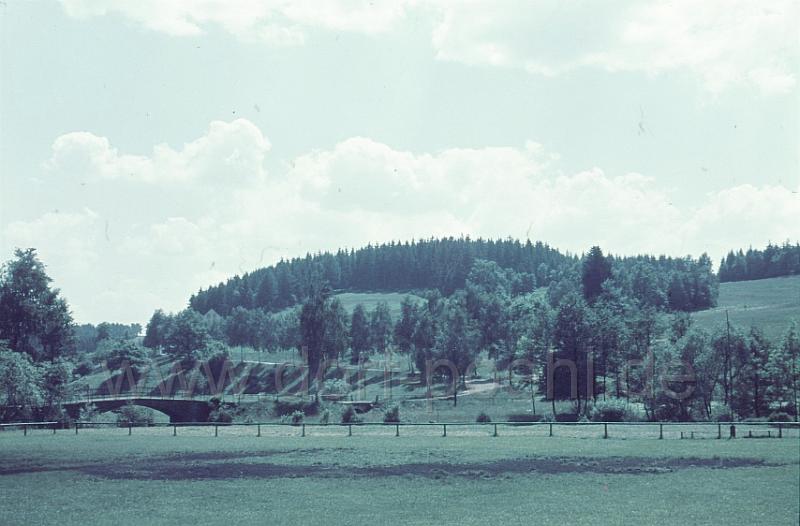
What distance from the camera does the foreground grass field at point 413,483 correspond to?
2372 cm

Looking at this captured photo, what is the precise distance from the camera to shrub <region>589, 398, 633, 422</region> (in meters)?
73.9

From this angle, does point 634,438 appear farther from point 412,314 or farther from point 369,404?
point 412,314

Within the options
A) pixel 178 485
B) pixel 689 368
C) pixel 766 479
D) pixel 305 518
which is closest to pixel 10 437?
pixel 178 485

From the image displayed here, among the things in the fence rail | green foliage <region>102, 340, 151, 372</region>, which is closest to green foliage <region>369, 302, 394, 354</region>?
green foliage <region>102, 340, 151, 372</region>

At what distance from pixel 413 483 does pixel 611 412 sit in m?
49.6

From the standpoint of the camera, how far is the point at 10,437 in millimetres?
60062

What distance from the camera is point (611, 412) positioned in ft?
245

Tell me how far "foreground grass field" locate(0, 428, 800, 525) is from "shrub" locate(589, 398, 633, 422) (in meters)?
27.2

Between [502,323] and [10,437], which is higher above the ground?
[502,323]

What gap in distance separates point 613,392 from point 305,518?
7865cm

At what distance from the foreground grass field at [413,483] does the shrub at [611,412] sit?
1071 inches

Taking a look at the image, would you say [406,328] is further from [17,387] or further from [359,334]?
[17,387]

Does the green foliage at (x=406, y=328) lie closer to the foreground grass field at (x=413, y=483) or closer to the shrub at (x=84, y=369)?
the shrub at (x=84, y=369)

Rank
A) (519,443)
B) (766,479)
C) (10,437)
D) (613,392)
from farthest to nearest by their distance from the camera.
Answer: (613,392), (10,437), (519,443), (766,479)
